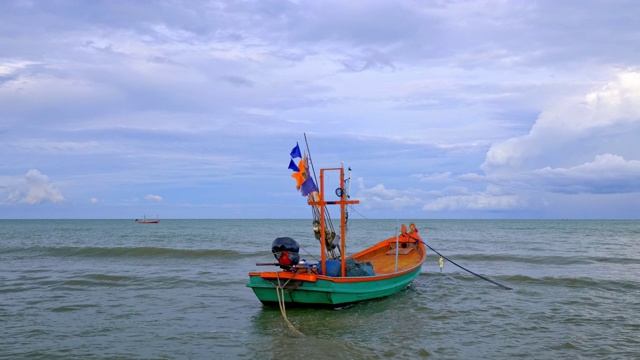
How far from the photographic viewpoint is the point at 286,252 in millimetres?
13039

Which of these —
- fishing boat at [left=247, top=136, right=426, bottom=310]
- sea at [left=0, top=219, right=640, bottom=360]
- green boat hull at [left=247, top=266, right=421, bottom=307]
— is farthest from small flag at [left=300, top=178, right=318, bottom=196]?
green boat hull at [left=247, top=266, right=421, bottom=307]

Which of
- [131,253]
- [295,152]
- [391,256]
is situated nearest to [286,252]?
[295,152]

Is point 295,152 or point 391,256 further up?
point 295,152

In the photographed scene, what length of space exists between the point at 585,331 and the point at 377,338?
4.82 metres

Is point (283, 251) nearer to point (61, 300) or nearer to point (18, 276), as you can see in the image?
point (61, 300)

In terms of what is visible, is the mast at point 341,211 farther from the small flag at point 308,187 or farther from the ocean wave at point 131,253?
the ocean wave at point 131,253

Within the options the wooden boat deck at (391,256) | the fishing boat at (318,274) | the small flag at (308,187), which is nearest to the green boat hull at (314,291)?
the fishing boat at (318,274)

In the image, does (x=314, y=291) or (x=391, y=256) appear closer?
(x=314, y=291)

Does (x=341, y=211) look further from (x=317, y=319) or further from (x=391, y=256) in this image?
(x=391, y=256)

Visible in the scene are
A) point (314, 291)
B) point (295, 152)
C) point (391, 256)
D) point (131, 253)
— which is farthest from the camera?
point (131, 253)

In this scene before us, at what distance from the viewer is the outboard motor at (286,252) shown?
12.9 metres

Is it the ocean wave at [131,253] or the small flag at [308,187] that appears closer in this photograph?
the small flag at [308,187]

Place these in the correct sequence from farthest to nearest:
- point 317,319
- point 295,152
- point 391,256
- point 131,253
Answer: point 131,253 < point 391,256 < point 295,152 < point 317,319

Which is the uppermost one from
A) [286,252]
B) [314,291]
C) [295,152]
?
[295,152]
